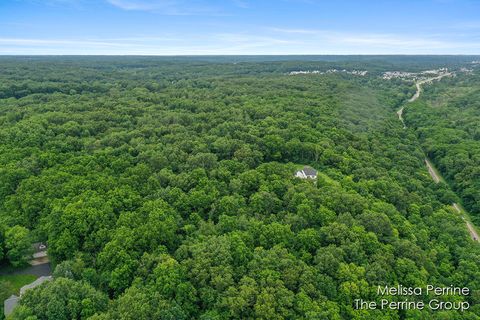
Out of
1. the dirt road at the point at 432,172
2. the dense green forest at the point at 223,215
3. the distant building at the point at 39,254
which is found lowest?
the dirt road at the point at 432,172

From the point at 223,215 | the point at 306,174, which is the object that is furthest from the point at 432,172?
the point at 223,215

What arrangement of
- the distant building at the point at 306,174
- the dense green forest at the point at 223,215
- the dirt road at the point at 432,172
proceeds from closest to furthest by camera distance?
the dense green forest at the point at 223,215 < the distant building at the point at 306,174 < the dirt road at the point at 432,172

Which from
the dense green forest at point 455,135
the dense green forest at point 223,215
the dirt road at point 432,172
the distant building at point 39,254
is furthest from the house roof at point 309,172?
the distant building at point 39,254

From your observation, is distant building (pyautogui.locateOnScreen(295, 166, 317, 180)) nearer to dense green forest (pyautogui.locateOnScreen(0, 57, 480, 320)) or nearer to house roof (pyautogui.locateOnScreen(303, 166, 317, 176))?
house roof (pyautogui.locateOnScreen(303, 166, 317, 176))

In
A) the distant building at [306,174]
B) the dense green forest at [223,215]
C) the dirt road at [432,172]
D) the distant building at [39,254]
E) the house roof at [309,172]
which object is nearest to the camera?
the dense green forest at [223,215]

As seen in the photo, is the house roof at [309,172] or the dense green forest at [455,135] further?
the dense green forest at [455,135]

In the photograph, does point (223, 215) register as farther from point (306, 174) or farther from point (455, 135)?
point (455, 135)

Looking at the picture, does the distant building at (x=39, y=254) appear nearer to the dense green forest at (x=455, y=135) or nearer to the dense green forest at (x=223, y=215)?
the dense green forest at (x=223, y=215)

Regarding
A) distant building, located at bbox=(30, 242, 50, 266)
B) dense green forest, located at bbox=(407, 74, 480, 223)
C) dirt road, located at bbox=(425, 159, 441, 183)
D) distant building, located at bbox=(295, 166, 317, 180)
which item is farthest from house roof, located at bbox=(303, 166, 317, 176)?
distant building, located at bbox=(30, 242, 50, 266)

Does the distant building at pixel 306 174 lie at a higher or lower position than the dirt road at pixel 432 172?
higher
